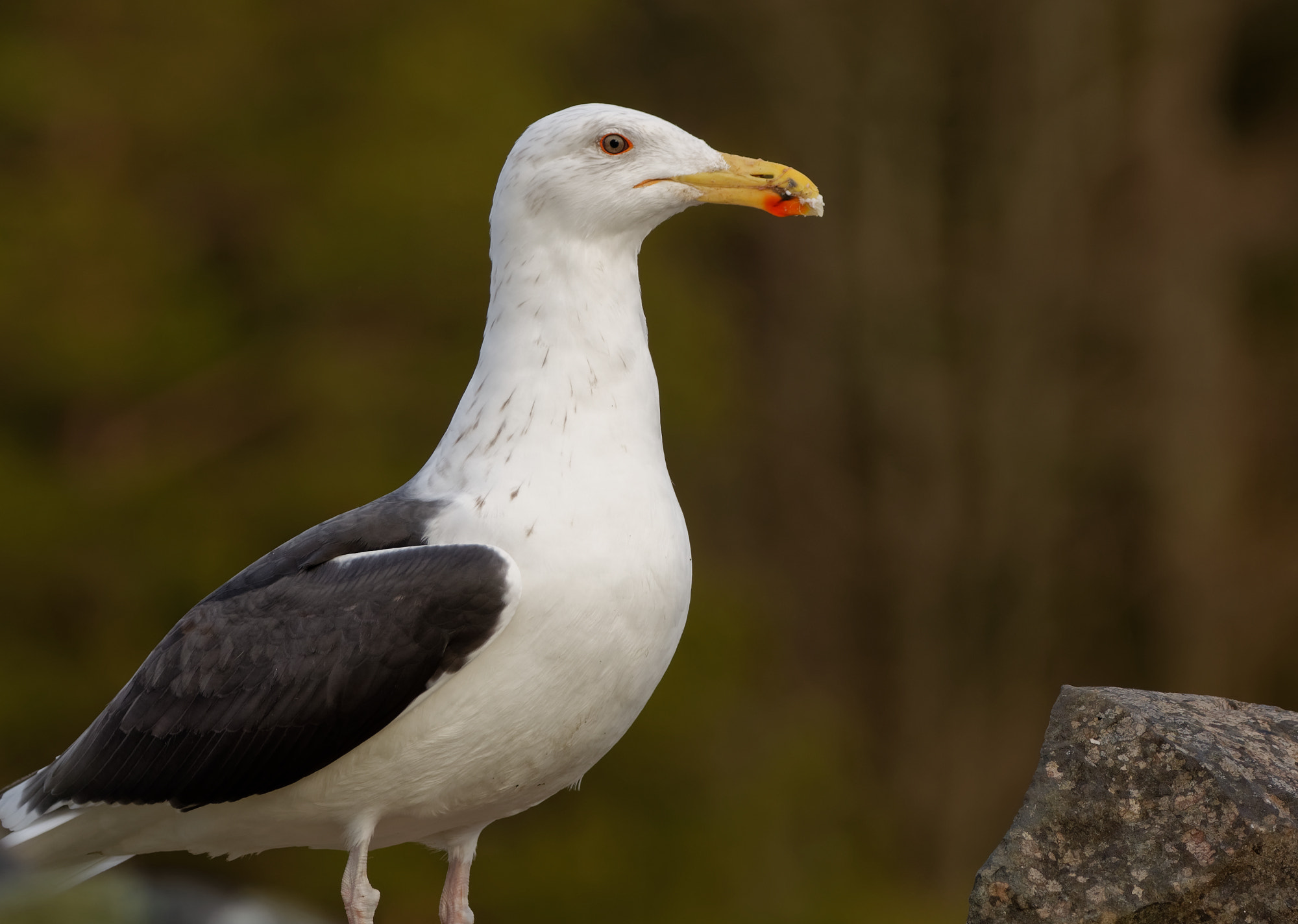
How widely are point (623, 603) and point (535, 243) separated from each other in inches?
43.7

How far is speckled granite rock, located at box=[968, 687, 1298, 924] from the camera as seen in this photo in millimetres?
4039

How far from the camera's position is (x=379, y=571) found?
4578mm

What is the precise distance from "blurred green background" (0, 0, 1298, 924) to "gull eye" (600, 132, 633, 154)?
6.53m

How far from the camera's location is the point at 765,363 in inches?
601

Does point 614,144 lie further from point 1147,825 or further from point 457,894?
point 1147,825

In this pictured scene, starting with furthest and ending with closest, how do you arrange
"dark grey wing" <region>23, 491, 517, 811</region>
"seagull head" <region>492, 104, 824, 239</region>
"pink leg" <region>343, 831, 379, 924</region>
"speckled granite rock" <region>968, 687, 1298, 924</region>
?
"seagull head" <region>492, 104, 824, 239</region>, "pink leg" <region>343, 831, 379, 924</region>, "dark grey wing" <region>23, 491, 517, 811</region>, "speckled granite rock" <region>968, 687, 1298, 924</region>

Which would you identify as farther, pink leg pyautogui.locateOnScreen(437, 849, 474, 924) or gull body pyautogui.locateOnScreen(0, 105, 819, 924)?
pink leg pyautogui.locateOnScreen(437, 849, 474, 924)

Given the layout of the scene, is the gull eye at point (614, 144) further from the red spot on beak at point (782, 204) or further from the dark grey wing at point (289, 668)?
the dark grey wing at point (289, 668)

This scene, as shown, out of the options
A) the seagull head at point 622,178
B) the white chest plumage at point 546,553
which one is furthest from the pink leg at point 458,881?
the seagull head at point 622,178

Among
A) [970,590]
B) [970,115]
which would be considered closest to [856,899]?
[970,590]

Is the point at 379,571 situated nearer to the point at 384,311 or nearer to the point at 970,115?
the point at 384,311

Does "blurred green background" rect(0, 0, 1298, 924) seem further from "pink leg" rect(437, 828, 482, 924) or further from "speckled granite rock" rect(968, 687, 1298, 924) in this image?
"speckled granite rock" rect(968, 687, 1298, 924)

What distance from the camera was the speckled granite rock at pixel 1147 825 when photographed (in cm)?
404

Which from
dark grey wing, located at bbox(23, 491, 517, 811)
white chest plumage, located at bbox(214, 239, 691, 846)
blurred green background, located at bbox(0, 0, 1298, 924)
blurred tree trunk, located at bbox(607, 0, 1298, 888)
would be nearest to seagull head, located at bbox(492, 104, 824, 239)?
white chest plumage, located at bbox(214, 239, 691, 846)
